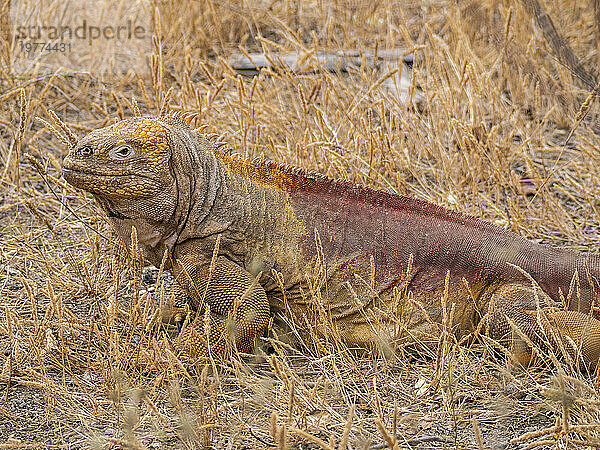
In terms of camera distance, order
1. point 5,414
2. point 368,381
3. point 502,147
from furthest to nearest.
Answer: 1. point 502,147
2. point 368,381
3. point 5,414

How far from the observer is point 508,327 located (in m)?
4.27

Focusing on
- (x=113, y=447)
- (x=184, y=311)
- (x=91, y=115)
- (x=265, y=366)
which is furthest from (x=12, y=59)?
(x=113, y=447)

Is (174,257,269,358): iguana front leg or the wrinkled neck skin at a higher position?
the wrinkled neck skin

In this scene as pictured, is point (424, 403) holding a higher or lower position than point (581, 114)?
lower

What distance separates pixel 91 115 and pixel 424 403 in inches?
196

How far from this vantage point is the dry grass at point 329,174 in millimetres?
3473

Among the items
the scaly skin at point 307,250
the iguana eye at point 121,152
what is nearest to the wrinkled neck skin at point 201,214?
the scaly skin at point 307,250

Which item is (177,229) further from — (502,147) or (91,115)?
(91,115)

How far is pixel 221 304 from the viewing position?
4.17m

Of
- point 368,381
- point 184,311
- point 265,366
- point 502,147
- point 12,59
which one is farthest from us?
point 12,59

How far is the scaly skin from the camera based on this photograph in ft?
13.6

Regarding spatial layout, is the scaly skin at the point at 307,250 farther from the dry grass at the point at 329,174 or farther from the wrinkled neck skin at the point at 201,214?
the dry grass at the point at 329,174

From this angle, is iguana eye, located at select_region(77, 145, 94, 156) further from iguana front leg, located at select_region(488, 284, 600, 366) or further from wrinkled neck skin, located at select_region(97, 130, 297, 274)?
iguana front leg, located at select_region(488, 284, 600, 366)

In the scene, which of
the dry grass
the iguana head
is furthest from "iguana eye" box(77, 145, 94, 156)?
the dry grass
